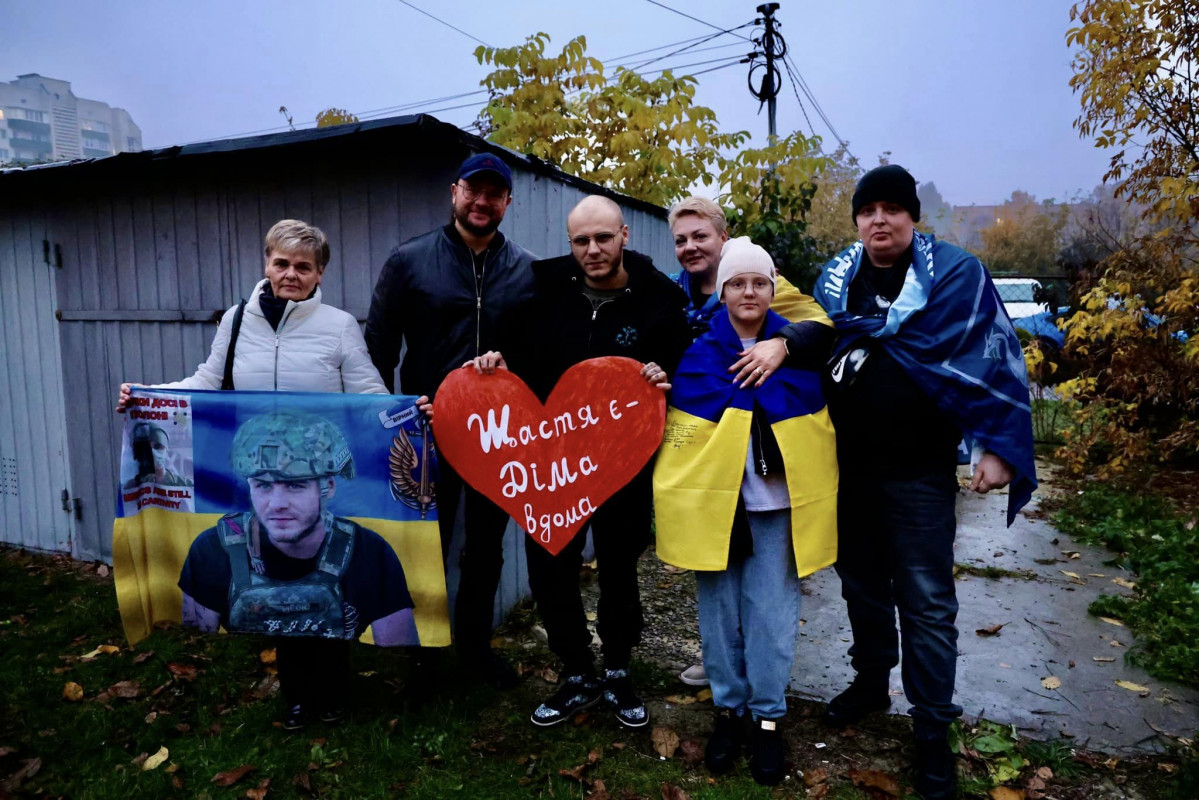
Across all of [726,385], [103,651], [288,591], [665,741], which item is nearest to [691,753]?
[665,741]

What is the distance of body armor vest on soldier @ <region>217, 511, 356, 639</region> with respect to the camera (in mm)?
2971

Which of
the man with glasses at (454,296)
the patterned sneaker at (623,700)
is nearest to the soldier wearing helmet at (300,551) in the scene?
the man with glasses at (454,296)

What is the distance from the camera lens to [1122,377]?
641 cm

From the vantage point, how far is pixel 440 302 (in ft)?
10.3

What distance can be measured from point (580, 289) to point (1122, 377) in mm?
5808

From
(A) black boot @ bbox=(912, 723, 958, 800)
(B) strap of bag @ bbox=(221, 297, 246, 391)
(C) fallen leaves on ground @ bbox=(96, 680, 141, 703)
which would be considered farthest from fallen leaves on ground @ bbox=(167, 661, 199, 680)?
(A) black boot @ bbox=(912, 723, 958, 800)

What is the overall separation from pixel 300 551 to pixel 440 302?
1166 mm

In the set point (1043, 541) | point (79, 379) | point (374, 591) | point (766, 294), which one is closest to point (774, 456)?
point (766, 294)

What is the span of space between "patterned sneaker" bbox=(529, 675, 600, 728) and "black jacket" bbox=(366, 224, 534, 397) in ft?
4.59

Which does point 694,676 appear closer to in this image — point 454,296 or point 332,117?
point 454,296

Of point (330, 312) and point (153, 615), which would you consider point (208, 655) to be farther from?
point (330, 312)

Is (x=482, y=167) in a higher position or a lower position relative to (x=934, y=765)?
higher

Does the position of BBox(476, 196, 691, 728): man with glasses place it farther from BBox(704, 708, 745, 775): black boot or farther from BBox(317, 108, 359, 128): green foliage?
BBox(317, 108, 359, 128): green foliage

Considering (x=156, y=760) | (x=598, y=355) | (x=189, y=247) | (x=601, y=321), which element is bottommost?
(x=156, y=760)
